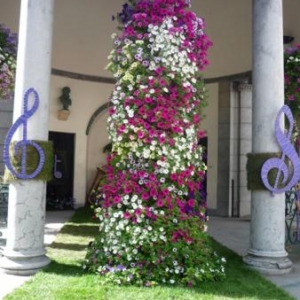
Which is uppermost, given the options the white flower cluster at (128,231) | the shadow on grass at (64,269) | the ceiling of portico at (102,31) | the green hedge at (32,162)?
the ceiling of portico at (102,31)

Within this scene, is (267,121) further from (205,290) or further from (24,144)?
(24,144)

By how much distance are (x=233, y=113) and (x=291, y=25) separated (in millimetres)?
2158

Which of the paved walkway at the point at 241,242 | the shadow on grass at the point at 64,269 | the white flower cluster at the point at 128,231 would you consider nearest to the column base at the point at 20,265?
the shadow on grass at the point at 64,269

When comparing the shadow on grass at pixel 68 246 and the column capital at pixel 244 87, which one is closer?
the shadow on grass at pixel 68 246

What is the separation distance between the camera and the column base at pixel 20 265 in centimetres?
405

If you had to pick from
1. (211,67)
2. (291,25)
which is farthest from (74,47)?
(291,25)

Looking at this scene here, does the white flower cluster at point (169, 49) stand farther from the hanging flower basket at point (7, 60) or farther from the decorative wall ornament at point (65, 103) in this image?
the decorative wall ornament at point (65, 103)

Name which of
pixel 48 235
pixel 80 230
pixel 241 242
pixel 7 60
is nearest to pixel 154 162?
pixel 7 60

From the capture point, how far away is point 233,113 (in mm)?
9312

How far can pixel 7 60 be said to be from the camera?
477 cm

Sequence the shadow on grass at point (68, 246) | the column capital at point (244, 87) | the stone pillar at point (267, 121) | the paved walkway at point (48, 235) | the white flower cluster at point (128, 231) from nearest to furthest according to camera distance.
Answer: the paved walkway at point (48, 235) → the white flower cluster at point (128, 231) → the stone pillar at point (267, 121) → the shadow on grass at point (68, 246) → the column capital at point (244, 87)

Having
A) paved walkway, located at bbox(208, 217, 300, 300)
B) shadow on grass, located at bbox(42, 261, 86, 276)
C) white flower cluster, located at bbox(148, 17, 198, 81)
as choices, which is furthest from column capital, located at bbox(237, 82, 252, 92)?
shadow on grass, located at bbox(42, 261, 86, 276)

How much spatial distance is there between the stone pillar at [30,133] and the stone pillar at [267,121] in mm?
2264

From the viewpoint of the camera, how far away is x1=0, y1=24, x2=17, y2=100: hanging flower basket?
475 centimetres
